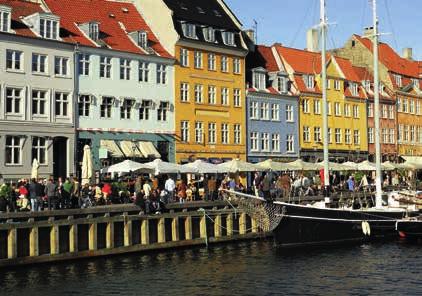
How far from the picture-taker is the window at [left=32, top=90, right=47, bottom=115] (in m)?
46.2

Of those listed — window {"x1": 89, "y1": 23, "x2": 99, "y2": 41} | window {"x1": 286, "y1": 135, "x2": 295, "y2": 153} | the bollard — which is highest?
window {"x1": 89, "y1": 23, "x2": 99, "y2": 41}

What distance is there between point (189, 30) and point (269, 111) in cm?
1106

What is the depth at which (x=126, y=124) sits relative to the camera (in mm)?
51406

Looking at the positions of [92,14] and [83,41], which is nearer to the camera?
[83,41]

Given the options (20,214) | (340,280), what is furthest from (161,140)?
(340,280)

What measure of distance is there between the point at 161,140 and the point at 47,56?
426 inches

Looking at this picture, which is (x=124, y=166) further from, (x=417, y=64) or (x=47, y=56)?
(x=417, y=64)

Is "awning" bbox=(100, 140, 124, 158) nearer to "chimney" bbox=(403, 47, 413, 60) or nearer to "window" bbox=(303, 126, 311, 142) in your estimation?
"window" bbox=(303, 126, 311, 142)

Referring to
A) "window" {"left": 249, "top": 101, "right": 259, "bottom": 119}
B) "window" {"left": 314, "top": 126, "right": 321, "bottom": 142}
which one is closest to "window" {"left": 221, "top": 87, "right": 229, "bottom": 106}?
"window" {"left": 249, "top": 101, "right": 259, "bottom": 119}

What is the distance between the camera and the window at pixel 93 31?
4997 centimetres

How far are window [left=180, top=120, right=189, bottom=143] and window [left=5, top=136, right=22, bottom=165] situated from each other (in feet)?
45.0

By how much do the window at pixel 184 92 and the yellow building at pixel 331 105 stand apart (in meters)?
13.8

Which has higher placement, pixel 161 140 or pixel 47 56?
pixel 47 56

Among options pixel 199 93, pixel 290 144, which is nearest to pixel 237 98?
pixel 199 93
